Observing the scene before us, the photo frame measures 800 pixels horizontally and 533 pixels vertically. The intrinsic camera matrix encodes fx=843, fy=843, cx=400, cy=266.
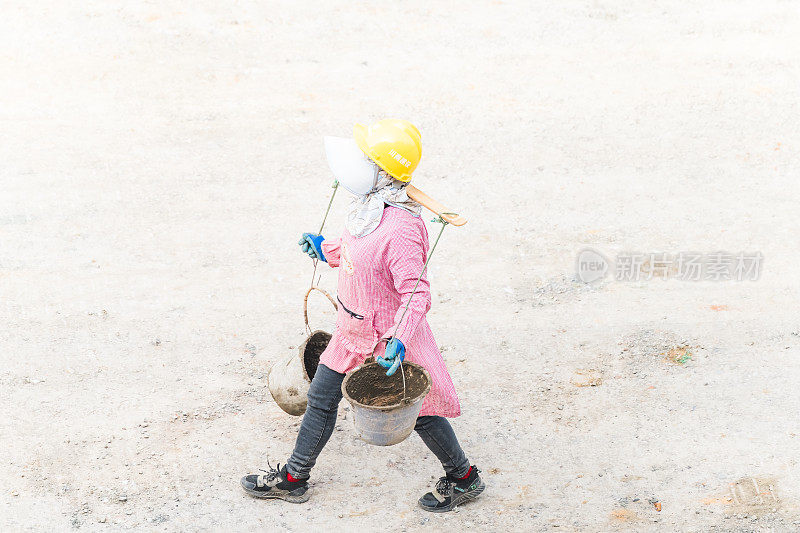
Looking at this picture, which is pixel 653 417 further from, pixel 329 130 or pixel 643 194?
pixel 329 130

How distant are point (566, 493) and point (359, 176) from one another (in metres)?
2.03

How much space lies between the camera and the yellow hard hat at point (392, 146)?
364 centimetres

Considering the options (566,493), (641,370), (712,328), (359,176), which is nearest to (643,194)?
(712,328)

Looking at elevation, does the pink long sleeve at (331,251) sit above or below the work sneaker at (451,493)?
above

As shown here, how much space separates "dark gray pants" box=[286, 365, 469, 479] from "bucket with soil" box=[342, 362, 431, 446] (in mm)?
126

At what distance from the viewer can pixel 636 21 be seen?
40.0ft

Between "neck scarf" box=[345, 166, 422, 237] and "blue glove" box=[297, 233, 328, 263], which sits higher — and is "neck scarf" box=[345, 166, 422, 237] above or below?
above

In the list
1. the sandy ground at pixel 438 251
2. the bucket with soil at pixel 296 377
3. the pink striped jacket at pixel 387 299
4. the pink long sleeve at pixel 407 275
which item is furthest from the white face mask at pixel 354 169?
the sandy ground at pixel 438 251

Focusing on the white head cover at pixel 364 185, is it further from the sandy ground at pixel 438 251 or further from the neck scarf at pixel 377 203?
the sandy ground at pixel 438 251

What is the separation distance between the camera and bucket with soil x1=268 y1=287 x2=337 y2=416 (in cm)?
440

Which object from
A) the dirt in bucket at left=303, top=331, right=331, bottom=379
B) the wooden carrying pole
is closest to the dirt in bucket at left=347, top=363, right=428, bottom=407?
the dirt in bucket at left=303, top=331, right=331, bottom=379

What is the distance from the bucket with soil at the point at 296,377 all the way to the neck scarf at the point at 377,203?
0.71 m

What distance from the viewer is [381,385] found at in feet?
13.3

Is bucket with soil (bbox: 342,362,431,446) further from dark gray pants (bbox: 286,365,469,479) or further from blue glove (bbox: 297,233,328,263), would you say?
blue glove (bbox: 297,233,328,263)
